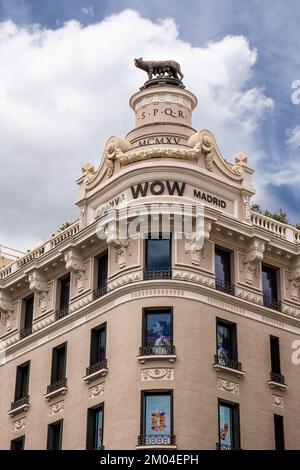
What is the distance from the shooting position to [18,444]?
61.6 metres

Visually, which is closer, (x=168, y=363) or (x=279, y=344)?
(x=168, y=363)

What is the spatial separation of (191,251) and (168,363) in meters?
6.26

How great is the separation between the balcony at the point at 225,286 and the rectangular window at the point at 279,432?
6.66 metres

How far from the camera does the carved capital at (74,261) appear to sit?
61281 millimetres

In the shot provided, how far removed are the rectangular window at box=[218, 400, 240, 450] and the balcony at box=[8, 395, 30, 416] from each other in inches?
450

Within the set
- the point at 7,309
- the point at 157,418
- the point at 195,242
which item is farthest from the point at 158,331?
the point at 7,309

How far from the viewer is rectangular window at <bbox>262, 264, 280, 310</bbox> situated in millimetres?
61250

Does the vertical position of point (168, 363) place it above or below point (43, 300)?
below

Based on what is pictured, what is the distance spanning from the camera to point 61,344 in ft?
200

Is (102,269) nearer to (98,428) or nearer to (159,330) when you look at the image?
(159,330)

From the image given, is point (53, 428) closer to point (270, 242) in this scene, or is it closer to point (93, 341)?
point (93, 341)

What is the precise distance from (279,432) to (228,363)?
4568 millimetres

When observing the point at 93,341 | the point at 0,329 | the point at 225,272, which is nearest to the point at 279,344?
the point at 225,272

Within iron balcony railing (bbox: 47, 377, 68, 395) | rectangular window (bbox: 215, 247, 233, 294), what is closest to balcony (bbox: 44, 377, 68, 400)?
iron balcony railing (bbox: 47, 377, 68, 395)
